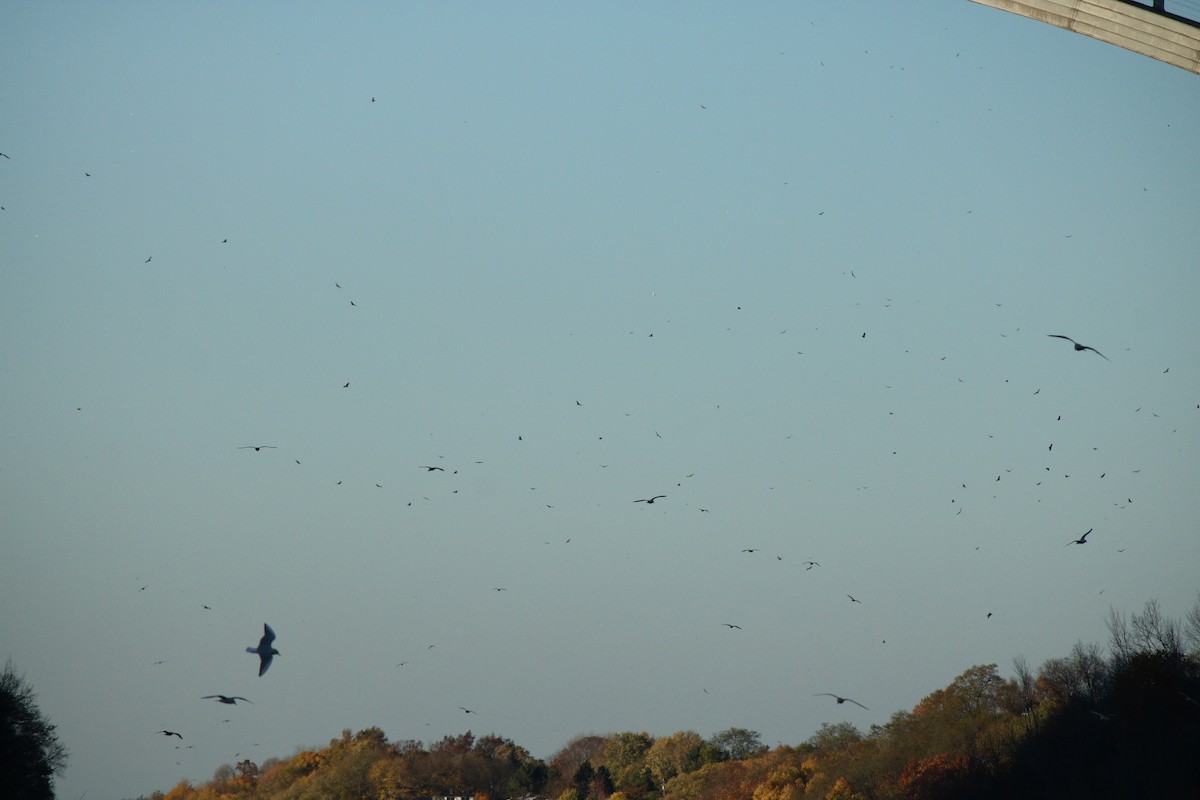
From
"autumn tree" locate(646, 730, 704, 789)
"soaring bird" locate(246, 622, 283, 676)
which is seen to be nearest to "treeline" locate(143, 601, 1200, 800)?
"autumn tree" locate(646, 730, 704, 789)

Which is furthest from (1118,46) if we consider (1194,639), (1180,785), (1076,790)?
(1194,639)

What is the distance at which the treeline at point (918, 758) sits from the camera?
192 feet

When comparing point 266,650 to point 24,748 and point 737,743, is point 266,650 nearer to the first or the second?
point 24,748

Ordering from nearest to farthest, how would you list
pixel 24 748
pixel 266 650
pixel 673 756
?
pixel 266 650 < pixel 24 748 < pixel 673 756

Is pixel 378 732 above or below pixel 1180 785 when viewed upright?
above

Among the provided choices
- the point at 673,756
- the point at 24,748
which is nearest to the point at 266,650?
the point at 24,748

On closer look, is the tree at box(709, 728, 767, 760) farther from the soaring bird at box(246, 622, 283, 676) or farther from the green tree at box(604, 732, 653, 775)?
the soaring bird at box(246, 622, 283, 676)

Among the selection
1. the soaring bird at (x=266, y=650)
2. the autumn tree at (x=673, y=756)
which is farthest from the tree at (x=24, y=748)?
the autumn tree at (x=673, y=756)

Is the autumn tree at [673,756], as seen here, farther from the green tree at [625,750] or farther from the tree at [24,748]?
the tree at [24,748]

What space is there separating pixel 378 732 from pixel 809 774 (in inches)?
2657

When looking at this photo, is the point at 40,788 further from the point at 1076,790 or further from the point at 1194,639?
the point at 1194,639

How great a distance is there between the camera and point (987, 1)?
3100cm

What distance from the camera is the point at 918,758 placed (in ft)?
261

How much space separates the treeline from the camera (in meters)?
58.7
